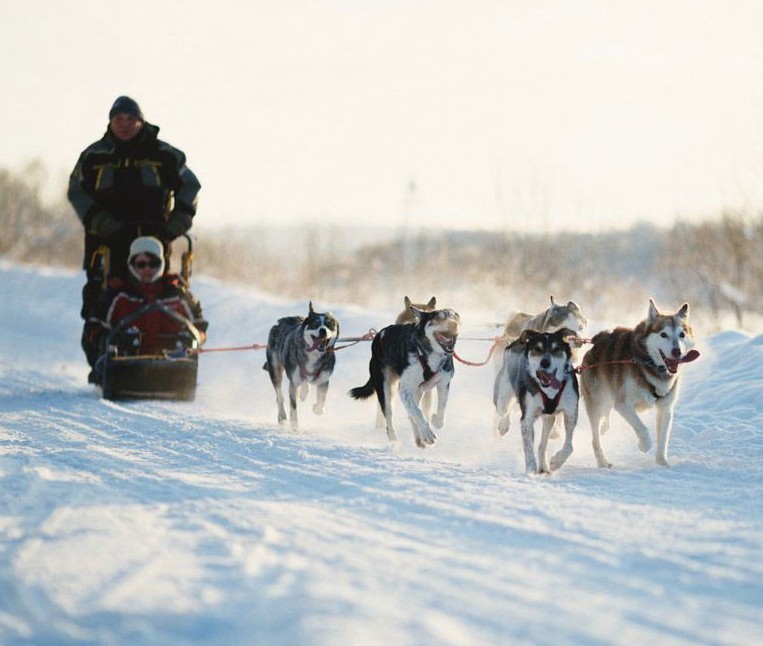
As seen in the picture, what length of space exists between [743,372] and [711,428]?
5.06 feet

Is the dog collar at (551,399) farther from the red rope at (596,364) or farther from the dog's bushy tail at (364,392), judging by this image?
the dog's bushy tail at (364,392)

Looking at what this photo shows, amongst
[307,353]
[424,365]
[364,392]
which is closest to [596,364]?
[424,365]

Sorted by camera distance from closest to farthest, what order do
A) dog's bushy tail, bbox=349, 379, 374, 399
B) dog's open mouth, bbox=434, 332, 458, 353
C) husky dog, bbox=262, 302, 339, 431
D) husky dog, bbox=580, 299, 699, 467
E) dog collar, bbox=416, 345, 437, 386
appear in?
husky dog, bbox=580, 299, 699, 467, dog's open mouth, bbox=434, 332, 458, 353, dog collar, bbox=416, 345, 437, 386, dog's bushy tail, bbox=349, 379, 374, 399, husky dog, bbox=262, 302, 339, 431

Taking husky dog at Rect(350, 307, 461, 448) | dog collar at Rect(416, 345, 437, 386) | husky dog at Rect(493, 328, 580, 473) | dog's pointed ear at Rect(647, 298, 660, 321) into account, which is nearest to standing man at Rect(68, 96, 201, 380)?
husky dog at Rect(350, 307, 461, 448)

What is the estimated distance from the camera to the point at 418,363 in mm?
5926

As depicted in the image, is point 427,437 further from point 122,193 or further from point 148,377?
point 122,193

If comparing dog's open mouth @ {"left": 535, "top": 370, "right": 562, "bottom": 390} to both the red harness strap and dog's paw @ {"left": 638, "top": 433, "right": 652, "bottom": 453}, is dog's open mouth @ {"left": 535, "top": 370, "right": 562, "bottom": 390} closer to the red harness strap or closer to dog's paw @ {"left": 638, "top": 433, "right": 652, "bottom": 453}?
the red harness strap

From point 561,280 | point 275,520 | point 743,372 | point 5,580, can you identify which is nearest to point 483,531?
point 275,520

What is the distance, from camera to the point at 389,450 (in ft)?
18.2

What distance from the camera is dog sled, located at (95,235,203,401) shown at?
743 centimetres

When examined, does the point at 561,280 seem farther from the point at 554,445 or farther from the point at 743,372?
the point at 554,445

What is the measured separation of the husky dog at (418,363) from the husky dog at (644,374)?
2.97 ft

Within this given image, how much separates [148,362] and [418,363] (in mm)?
2555

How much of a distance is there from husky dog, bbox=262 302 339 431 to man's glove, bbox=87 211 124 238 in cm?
174
